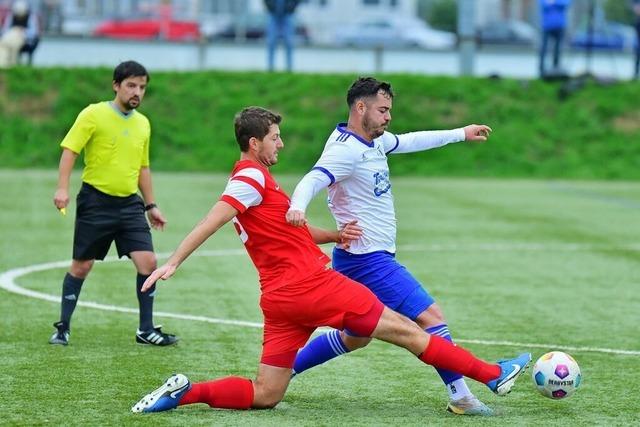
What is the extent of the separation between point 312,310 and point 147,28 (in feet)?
119

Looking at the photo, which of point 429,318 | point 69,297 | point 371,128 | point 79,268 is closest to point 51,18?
point 79,268

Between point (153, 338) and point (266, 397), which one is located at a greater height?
point (266, 397)

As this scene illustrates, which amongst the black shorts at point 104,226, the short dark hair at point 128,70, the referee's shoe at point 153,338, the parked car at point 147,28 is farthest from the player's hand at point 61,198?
the parked car at point 147,28

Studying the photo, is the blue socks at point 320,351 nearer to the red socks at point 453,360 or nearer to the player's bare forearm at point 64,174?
the red socks at point 453,360

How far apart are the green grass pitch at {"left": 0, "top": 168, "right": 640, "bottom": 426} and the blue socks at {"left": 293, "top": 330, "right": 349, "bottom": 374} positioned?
0.18 metres

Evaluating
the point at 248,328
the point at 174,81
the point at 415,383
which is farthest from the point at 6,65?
the point at 415,383

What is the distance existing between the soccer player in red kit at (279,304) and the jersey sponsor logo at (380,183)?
534 mm

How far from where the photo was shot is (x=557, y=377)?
7602mm

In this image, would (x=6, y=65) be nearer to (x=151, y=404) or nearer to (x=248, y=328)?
(x=248, y=328)

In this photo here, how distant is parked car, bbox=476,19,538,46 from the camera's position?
44156mm

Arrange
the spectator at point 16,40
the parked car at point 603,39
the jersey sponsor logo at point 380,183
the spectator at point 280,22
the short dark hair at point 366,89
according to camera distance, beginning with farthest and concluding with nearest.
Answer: the parked car at point 603,39 → the spectator at point 16,40 → the spectator at point 280,22 → the jersey sponsor logo at point 380,183 → the short dark hair at point 366,89

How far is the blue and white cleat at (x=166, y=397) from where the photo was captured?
7.32 metres

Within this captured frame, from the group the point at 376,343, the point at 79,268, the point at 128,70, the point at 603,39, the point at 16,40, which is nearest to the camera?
the point at 128,70

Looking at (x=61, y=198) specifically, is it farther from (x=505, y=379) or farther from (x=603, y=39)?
(x=603, y=39)
